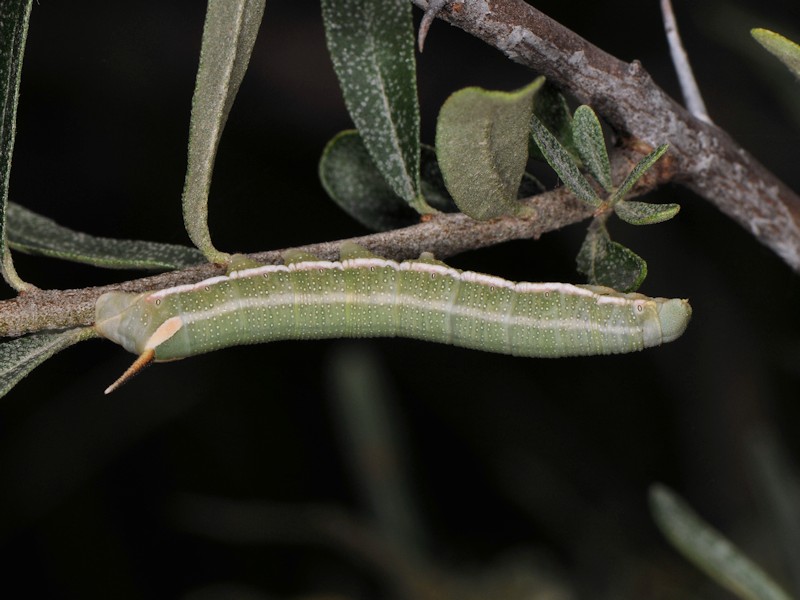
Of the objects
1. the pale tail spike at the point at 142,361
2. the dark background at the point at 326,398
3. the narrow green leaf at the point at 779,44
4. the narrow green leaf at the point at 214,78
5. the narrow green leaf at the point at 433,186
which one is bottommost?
the dark background at the point at 326,398

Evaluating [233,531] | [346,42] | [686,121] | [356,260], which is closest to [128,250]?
[356,260]

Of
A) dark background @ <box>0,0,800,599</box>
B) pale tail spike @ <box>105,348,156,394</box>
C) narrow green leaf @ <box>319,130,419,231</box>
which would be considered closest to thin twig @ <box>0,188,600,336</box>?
pale tail spike @ <box>105,348,156,394</box>

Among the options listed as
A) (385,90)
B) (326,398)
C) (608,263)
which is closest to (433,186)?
(385,90)

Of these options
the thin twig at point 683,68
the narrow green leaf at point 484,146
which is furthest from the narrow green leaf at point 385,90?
the thin twig at point 683,68

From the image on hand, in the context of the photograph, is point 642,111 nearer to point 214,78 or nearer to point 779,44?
point 779,44

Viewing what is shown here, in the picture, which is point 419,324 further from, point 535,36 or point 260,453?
point 260,453

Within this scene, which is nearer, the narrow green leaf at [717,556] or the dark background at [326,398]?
the narrow green leaf at [717,556]

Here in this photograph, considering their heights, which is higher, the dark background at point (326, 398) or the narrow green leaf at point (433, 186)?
the narrow green leaf at point (433, 186)

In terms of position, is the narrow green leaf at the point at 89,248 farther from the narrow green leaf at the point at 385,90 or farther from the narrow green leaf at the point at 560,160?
the narrow green leaf at the point at 560,160

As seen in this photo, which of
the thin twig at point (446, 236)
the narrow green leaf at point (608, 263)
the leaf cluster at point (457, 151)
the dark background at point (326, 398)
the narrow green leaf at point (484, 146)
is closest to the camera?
the narrow green leaf at point (484, 146)
